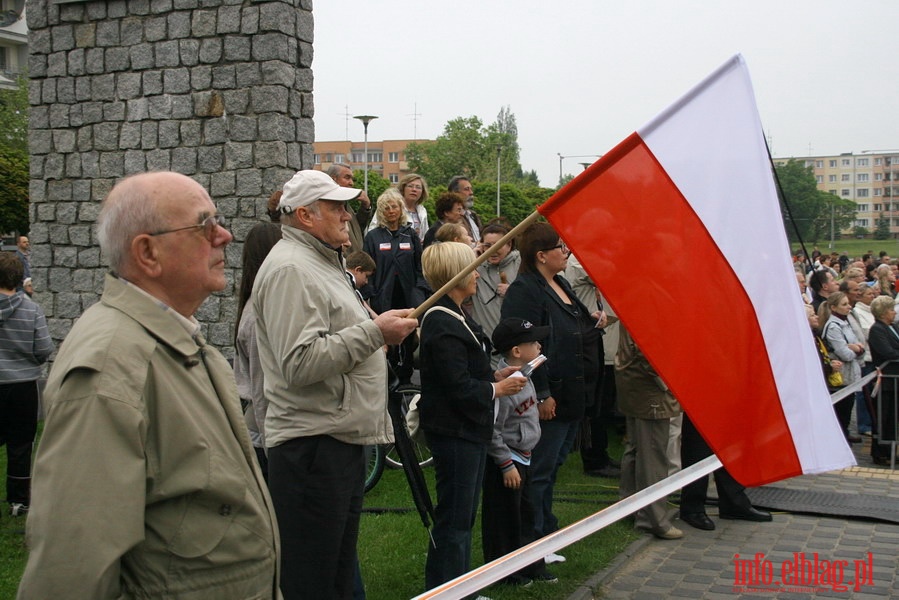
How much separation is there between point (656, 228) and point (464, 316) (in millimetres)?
1427

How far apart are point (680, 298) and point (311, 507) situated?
69.3 inches

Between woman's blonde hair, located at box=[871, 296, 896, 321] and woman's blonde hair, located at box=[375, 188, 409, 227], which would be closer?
woman's blonde hair, located at box=[375, 188, 409, 227]

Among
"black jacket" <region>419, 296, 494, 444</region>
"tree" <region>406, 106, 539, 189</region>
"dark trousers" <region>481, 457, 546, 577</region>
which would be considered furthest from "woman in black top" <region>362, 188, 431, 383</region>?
"tree" <region>406, 106, 539, 189</region>

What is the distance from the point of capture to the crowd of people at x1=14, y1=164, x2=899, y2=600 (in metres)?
2.04

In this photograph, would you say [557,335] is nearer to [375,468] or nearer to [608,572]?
[608,572]

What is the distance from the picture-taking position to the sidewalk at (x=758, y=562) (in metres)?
5.75

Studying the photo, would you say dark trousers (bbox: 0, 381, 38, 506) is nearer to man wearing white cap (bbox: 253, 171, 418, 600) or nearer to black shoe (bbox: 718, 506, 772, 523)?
man wearing white cap (bbox: 253, 171, 418, 600)

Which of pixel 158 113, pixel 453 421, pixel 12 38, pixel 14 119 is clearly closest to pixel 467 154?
pixel 12 38

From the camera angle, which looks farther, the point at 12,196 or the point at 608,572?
the point at 12,196

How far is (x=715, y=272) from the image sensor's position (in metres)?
3.98

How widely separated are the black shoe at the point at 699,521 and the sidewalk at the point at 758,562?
0.05m

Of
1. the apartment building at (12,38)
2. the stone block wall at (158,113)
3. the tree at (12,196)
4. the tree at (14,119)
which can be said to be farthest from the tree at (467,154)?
the stone block wall at (158,113)

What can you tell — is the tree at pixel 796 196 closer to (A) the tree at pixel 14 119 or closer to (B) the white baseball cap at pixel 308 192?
(B) the white baseball cap at pixel 308 192

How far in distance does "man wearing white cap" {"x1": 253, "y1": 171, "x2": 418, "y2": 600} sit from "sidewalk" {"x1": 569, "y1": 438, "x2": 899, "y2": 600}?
2.22m
